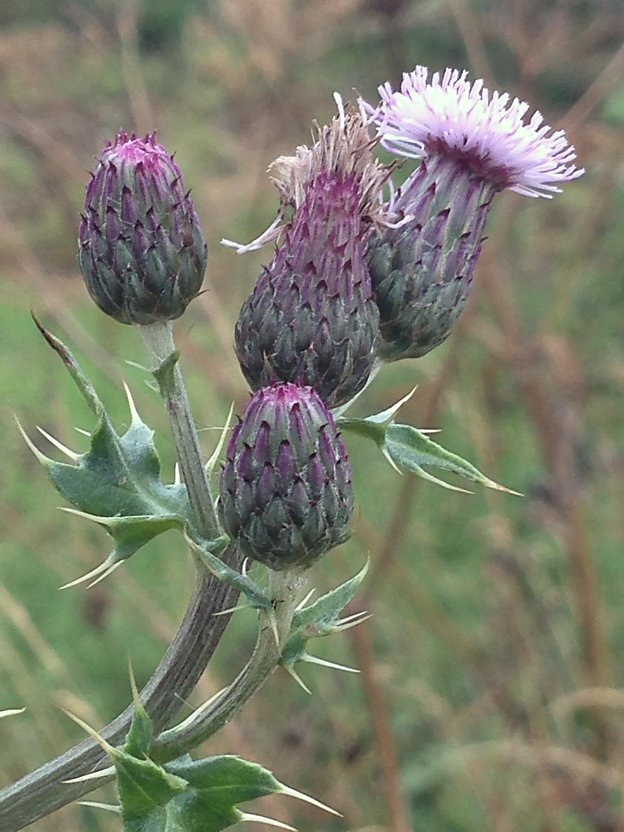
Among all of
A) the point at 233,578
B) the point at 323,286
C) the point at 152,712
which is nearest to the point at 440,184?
the point at 323,286

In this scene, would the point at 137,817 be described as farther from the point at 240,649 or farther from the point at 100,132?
the point at 100,132

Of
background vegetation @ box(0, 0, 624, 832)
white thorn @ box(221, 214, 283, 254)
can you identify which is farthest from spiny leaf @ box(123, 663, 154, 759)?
background vegetation @ box(0, 0, 624, 832)

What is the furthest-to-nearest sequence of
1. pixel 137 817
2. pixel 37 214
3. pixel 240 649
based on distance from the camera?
pixel 37 214
pixel 240 649
pixel 137 817

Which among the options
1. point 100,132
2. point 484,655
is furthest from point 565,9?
point 484,655

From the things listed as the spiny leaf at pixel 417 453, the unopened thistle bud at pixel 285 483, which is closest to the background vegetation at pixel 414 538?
the spiny leaf at pixel 417 453

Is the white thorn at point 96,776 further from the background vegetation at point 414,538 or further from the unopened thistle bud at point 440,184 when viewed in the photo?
the background vegetation at point 414,538

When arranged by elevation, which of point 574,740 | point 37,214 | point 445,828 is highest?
point 37,214

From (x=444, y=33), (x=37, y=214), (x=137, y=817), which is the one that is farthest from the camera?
(x=444, y=33)

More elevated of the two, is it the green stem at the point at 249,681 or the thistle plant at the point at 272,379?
the thistle plant at the point at 272,379
